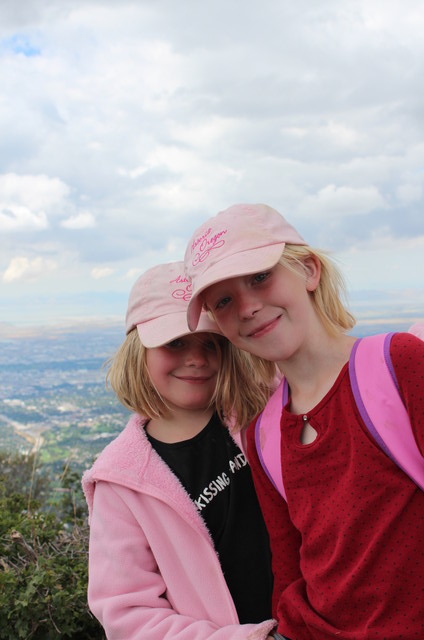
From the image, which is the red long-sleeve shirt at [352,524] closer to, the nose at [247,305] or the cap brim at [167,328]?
the nose at [247,305]

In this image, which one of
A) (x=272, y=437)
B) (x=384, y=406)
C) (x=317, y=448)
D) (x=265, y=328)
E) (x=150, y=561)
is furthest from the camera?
(x=150, y=561)

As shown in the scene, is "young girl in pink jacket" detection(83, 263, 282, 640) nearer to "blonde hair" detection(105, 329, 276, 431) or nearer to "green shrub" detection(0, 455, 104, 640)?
"blonde hair" detection(105, 329, 276, 431)

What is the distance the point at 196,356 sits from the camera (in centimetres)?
240

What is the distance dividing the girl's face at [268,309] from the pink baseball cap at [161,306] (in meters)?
0.22

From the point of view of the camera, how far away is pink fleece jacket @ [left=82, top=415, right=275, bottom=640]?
2137mm

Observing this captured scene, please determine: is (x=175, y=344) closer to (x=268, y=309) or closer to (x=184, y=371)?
(x=184, y=371)

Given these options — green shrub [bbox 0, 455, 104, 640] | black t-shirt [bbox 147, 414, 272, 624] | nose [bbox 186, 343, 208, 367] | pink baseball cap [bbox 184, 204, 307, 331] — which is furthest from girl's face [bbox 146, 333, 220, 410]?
green shrub [bbox 0, 455, 104, 640]

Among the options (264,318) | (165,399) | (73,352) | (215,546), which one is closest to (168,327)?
(165,399)

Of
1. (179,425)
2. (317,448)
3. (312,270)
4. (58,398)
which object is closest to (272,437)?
(317,448)

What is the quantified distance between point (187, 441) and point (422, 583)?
37.6 inches

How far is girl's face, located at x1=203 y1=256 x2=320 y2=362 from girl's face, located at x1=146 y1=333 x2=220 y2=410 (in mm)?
368

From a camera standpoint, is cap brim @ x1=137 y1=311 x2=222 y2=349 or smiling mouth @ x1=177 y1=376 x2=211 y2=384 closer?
cap brim @ x1=137 y1=311 x2=222 y2=349

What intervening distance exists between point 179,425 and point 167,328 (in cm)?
39

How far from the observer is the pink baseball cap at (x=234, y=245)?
1.95 m
